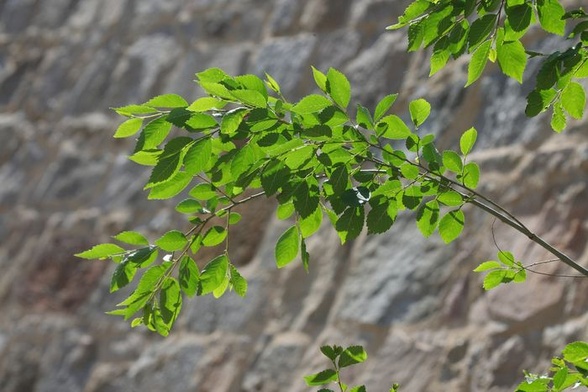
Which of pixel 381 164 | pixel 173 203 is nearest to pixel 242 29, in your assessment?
pixel 173 203

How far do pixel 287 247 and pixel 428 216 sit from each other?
0.16 metres

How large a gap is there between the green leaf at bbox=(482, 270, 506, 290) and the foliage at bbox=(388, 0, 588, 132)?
19 centimetres

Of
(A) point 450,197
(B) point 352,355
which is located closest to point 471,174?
(A) point 450,197

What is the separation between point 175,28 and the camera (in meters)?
3.25

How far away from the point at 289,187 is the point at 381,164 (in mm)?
111

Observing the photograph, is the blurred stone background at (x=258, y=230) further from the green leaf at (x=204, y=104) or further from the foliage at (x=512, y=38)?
the green leaf at (x=204, y=104)

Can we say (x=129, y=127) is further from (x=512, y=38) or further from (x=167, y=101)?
(x=512, y=38)

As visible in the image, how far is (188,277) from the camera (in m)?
1.14

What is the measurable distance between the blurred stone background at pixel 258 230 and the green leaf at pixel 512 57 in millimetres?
816

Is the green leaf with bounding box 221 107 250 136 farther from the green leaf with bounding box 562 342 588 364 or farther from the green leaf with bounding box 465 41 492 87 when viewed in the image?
the green leaf with bounding box 562 342 588 364

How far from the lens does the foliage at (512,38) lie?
3.34 ft

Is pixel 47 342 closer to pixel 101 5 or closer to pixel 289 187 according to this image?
pixel 101 5

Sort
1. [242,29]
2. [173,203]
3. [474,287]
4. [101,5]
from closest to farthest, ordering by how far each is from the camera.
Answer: [474,287] → [173,203] → [242,29] → [101,5]

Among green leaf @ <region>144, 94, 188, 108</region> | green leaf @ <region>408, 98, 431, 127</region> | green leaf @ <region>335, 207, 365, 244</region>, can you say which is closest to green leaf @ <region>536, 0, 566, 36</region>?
green leaf @ <region>408, 98, 431, 127</region>
